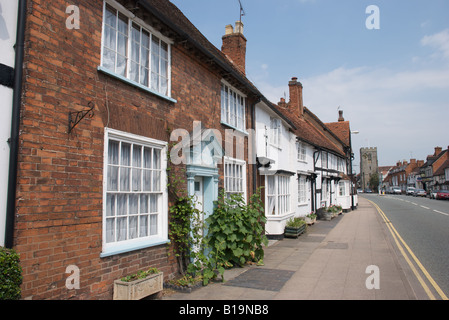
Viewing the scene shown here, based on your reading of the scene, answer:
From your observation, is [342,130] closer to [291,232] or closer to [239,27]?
[239,27]

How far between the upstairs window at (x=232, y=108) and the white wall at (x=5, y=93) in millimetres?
5569

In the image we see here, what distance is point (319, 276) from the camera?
277 inches

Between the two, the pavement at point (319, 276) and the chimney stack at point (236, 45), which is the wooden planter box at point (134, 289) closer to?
the pavement at point (319, 276)

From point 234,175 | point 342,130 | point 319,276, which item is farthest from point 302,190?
point 342,130

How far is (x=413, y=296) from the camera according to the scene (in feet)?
18.6

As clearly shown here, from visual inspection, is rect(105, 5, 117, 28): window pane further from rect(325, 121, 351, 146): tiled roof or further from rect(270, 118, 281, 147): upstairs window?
rect(325, 121, 351, 146): tiled roof

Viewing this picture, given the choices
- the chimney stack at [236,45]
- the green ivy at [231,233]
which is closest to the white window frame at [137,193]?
the green ivy at [231,233]

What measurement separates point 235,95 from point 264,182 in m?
3.66

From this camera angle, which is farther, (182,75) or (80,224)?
(182,75)

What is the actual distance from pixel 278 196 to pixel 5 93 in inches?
417

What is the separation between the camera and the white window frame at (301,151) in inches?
670

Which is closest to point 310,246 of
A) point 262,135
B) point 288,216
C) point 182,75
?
point 288,216

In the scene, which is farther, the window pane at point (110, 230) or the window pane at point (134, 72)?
the window pane at point (134, 72)
